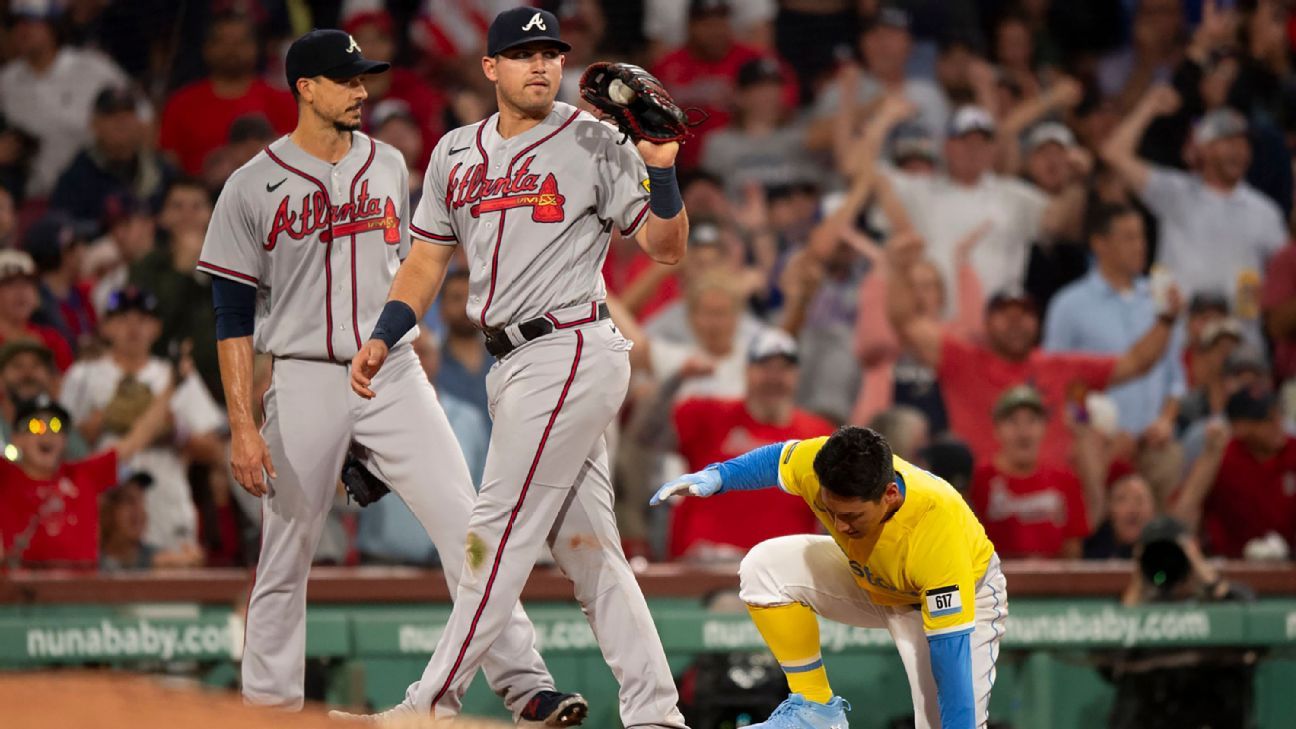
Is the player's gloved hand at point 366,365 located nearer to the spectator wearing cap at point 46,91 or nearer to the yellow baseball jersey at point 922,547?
the yellow baseball jersey at point 922,547

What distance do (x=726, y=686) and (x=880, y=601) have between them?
1.40m

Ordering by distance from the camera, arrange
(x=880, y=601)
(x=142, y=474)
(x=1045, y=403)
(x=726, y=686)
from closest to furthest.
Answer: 1. (x=880, y=601)
2. (x=726, y=686)
3. (x=142, y=474)
4. (x=1045, y=403)

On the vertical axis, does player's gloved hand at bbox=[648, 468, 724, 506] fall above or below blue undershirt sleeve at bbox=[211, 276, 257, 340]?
below

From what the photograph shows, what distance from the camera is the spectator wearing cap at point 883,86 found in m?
9.88

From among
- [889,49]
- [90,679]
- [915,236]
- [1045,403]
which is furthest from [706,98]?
[90,679]

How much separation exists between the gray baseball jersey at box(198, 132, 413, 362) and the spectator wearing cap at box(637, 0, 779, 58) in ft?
17.8

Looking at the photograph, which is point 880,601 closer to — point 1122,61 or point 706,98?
point 706,98

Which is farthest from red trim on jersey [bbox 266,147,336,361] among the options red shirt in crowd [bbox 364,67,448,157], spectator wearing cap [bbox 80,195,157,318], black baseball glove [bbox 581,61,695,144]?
red shirt in crowd [bbox 364,67,448,157]

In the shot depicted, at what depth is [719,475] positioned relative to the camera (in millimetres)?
4758

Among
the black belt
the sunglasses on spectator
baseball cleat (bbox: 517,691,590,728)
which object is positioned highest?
the black belt

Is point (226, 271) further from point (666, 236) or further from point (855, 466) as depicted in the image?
point (855, 466)

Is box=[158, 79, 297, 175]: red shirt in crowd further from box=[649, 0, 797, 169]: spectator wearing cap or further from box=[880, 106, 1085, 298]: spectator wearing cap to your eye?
box=[880, 106, 1085, 298]: spectator wearing cap

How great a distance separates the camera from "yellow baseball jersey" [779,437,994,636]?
4586 millimetres

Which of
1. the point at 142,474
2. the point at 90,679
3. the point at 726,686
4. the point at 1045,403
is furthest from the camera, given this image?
the point at 1045,403
